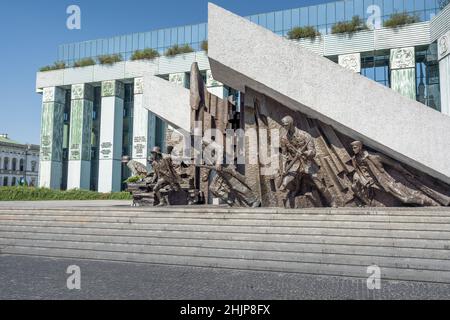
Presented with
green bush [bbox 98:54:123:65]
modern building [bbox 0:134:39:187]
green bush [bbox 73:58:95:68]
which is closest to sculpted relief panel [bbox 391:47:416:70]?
green bush [bbox 98:54:123:65]

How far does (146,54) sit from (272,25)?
10.3m

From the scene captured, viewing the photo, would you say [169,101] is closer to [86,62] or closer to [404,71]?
[404,71]

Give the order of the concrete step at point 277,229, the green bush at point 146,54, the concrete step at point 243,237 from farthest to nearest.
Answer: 1. the green bush at point 146,54
2. the concrete step at point 277,229
3. the concrete step at point 243,237

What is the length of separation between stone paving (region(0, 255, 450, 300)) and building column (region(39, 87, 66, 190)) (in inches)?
1111

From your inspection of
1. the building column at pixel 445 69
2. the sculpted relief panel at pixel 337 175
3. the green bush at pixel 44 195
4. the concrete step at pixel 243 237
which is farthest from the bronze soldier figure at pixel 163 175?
the building column at pixel 445 69

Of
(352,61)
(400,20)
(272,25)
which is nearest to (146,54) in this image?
(272,25)

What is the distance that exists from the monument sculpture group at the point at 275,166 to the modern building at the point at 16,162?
52863mm

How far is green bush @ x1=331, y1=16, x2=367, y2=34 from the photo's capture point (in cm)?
2406

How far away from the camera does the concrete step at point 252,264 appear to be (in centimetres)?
573

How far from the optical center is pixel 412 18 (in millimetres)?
22828

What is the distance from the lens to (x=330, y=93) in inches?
327

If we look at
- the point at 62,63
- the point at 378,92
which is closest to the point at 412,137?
the point at 378,92

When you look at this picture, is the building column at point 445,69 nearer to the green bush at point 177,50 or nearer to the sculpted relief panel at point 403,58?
the sculpted relief panel at point 403,58
